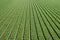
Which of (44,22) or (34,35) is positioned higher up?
(44,22)

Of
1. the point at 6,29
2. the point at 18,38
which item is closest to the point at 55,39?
the point at 18,38

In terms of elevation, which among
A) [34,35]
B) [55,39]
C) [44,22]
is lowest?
[55,39]

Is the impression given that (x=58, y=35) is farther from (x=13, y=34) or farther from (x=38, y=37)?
(x=13, y=34)

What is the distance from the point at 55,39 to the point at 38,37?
1397 mm

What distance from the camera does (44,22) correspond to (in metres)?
14.9

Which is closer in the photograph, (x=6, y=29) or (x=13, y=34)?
(x=13, y=34)

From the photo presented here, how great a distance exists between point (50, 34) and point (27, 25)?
329 centimetres

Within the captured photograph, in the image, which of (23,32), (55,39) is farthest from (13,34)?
(55,39)

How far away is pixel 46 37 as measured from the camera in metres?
11.1

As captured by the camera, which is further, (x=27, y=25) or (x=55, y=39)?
(x=27, y=25)

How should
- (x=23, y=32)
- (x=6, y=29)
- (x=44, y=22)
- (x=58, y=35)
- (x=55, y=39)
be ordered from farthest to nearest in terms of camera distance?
(x=44, y=22) < (x=6, y=29) < (x=23, y=32) < (x=58, y=35) < (x=55, y=39)

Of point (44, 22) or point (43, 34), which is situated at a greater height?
point (44, 22)

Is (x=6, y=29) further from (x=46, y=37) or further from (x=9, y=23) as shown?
(x=46, y=37)

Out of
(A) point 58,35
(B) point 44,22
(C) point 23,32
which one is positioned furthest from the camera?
(B) point 44,22
